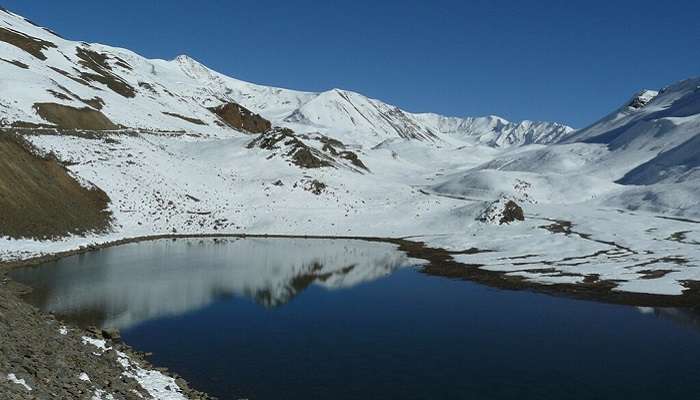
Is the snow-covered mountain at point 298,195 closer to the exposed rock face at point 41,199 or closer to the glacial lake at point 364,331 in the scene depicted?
the exposed rock face at point 41,199

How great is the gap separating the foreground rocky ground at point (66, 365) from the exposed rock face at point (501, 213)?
52.8 m

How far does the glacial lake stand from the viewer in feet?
78.4

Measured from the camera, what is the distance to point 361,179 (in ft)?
321

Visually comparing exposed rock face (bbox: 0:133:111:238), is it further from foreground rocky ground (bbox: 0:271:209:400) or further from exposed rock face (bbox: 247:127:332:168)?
exposed rock face (bbox: 247:127:332:168)

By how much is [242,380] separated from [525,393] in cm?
1102

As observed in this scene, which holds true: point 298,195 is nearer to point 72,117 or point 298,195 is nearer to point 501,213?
point 501,213

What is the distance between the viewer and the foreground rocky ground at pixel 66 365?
1689 cm

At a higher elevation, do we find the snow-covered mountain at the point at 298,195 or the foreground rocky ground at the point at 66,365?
the snow-covered mountain at the point at 298,195

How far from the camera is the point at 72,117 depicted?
9188cm

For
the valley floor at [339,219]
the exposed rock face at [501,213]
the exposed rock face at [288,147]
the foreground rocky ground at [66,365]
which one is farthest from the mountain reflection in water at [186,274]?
the exposed rock face at [288,147]

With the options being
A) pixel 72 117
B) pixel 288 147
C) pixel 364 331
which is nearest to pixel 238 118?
pixel 288 147

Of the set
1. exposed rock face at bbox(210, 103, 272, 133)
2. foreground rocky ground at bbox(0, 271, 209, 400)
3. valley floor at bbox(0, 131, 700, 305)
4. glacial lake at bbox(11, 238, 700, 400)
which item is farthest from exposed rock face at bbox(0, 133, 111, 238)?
exposed rock face at bbox(210, 103, 272, 133)

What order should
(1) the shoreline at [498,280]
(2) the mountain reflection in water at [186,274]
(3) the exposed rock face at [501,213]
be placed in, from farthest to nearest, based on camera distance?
(3) the exposed rock face at [501,213] < (1) the shoreline at [498,280] < (2) the mountain reflection in water at [186,274]

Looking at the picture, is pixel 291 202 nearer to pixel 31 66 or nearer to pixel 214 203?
pixel 214 203
